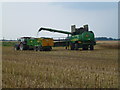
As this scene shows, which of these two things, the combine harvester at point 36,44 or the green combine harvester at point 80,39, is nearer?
the combine harvester at point 36,44

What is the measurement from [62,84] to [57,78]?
860mm

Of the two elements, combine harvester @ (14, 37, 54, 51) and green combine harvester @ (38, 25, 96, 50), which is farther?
green combine harvester @ (38, 25, 96, 50)

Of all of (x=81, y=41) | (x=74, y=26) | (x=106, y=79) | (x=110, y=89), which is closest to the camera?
(x=110, y=89)

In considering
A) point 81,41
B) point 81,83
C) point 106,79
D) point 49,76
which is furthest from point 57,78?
point 81,41

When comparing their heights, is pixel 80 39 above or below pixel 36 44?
above

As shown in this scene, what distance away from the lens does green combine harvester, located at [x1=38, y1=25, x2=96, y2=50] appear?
1040 inches

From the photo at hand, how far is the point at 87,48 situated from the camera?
27.4 m

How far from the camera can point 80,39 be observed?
86.4 feet

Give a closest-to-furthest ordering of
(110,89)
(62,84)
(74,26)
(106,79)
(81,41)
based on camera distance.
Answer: (110,89) → (62,84) → (106,79) → (81,41) → (74,26)

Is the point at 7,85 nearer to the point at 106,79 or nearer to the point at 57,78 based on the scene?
the point at 57,78

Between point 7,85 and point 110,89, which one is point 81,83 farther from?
point 7,85

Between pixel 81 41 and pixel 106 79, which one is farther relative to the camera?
pixel 81 41

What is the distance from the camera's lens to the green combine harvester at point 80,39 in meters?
26.4

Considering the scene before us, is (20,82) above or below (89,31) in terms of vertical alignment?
below
